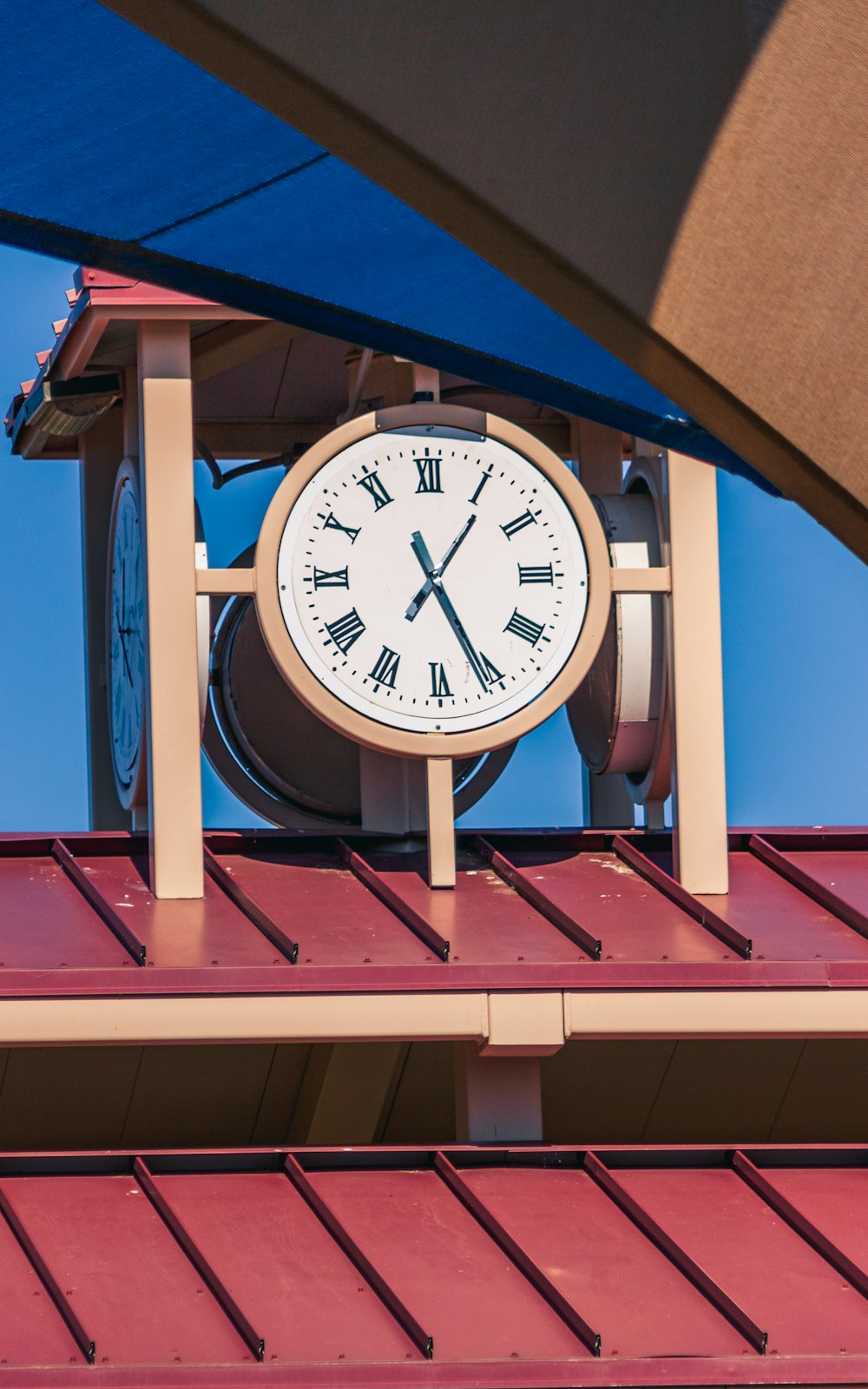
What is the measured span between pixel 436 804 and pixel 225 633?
10.6 ft

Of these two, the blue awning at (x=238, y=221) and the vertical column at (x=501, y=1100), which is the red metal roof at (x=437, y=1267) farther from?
the blue awning at (x=238, y=221)

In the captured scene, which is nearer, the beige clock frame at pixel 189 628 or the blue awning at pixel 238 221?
the blue awning at pixel 238 221

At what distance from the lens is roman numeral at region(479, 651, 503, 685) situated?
13.3 meters

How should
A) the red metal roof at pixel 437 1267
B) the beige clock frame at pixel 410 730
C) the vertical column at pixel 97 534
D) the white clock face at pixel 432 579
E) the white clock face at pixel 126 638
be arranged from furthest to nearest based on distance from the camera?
the vertical column at pixel 97 534 < the white clock face at pixel 126 638 < the white clock face at pixel 432 579 < the beige clock frame at pixel 410 730 < the red metal roof at pixel 437 1267

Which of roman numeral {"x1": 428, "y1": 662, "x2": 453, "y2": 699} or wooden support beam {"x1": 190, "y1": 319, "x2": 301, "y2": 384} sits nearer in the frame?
roman numeral {"x1": 428, "y1": 662, "x2": 453, "y2": 699}

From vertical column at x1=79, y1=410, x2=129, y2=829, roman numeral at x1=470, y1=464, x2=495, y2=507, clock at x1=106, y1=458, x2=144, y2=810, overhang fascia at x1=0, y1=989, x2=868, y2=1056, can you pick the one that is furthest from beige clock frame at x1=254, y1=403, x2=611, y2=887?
vertical column at x1=79, y1=410, x2=129, y2=829

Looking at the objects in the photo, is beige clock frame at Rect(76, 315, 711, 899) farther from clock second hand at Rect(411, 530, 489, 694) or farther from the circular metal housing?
clock second hand at Rect(411, 530, 489, 694)

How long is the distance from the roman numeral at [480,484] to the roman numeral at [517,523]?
241 mm

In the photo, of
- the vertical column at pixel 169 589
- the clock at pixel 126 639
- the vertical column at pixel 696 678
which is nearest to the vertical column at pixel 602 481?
the vertical column at pixel 696 678

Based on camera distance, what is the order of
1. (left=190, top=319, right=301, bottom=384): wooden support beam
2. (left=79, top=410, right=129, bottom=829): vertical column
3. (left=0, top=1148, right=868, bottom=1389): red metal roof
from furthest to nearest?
(left=79, top=410, right=129, bottom=829): vertical column, (left=190, top=319, right=301, bottom=384): wooden support beam, (left=0, top=1148, right=868, bottom=1389): red metal roof

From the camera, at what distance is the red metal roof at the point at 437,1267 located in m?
9.93

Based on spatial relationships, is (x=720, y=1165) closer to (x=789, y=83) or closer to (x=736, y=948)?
(x=736, y=948)

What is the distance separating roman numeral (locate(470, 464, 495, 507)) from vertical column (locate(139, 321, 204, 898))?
1.76 metres

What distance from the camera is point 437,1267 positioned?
10711 millimetres
